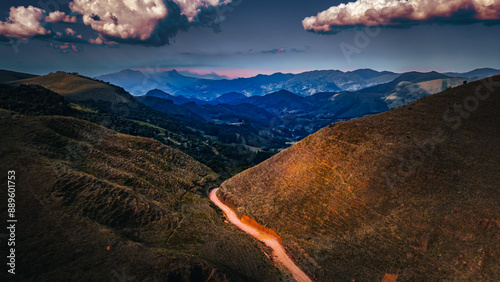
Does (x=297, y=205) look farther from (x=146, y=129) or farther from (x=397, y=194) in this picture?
(x=146, y=129)

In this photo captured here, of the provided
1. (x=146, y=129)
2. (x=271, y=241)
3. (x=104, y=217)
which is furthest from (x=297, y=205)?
(x=146, y=129)

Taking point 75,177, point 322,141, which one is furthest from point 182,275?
point 322,141

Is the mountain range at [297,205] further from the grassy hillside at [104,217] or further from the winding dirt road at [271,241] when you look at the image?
the winding dirt road at [271,241]

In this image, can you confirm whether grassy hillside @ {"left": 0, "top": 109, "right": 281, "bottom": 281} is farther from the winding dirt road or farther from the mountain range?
the winding dirt road

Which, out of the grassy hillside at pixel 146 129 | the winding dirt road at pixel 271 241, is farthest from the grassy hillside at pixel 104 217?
the grassy hillside at pixel 146 129

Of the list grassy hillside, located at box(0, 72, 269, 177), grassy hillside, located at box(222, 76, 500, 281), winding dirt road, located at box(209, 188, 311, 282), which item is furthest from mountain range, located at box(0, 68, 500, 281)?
grassy hillside, located at box(0, 72, 269, 177)

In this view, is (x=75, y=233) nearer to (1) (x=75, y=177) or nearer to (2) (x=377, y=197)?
(1) (x=75, y=177)
